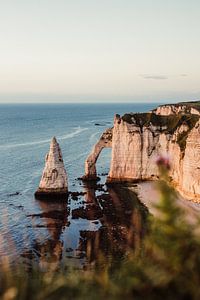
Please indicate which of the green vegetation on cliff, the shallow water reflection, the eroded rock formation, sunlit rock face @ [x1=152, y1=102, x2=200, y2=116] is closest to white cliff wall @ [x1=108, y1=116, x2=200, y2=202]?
the green vegetation on cliff

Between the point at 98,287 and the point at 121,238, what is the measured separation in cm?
2741

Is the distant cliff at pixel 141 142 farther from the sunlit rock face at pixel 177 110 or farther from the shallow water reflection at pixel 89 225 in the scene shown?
the sunlit rock face at pixel 177 110

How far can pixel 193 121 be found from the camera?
5216 cm

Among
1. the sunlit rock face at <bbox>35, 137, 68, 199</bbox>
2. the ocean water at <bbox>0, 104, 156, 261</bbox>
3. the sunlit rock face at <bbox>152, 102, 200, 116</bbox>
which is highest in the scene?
the sunlit rock face at <bbox>152, 102, 200, 116</bbox>

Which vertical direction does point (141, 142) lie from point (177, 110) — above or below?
below

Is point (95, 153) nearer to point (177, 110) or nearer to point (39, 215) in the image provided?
point (39, 215)

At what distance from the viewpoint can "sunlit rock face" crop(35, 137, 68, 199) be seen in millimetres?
50094

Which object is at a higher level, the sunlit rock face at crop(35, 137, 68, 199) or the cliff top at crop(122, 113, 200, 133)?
the cliff top at crop(122, 113, 200, 133)

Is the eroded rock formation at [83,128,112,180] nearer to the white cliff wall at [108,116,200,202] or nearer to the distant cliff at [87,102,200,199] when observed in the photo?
the distant cliff at [87,102,200,199]

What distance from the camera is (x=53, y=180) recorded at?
50.4m

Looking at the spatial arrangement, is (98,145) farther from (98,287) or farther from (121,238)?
(98,287)

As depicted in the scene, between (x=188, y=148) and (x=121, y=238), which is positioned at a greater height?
(x=188, y=148)

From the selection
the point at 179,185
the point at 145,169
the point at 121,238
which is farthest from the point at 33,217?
the point at 145,169

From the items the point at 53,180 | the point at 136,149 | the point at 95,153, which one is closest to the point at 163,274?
the point at 53,180
